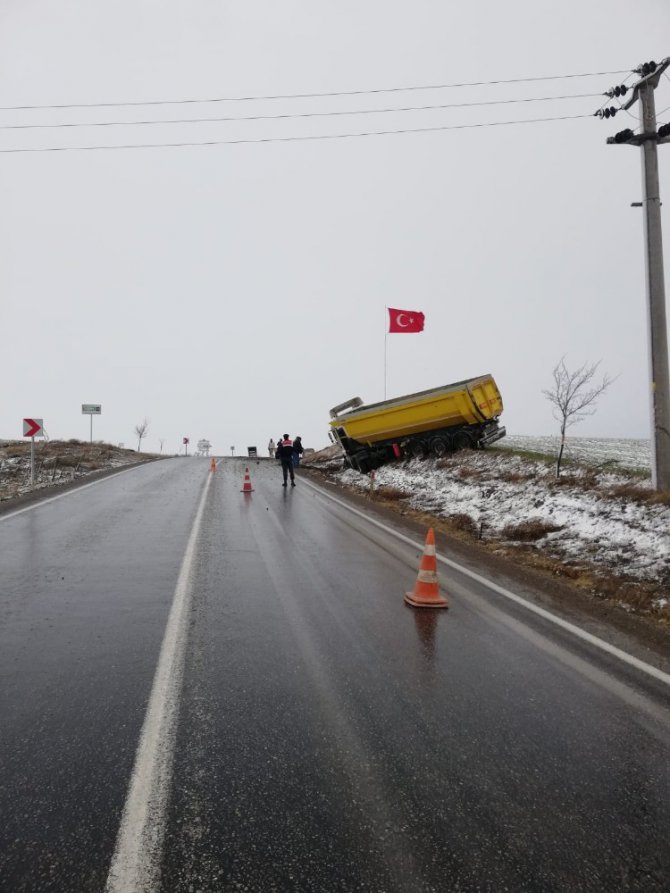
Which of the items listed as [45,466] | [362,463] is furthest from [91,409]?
[362,463]

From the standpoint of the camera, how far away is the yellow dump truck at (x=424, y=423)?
19.0m

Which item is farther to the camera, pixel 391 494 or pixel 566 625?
pixel 391 494

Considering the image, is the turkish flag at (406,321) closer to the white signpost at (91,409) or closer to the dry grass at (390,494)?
the dry grass at (390,494)

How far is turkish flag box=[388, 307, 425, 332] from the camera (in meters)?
20.7

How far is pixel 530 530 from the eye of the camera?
32.2 feet

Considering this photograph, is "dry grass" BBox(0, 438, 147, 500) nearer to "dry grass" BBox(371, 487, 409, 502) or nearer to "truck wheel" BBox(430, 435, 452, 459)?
"dry grass" BBox(371, 487, 409, 502)

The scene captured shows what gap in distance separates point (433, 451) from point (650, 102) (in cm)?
1234

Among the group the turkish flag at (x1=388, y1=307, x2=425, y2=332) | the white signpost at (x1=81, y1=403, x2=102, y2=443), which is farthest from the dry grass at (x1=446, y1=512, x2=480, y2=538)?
the white signpost at (x1=81, y1=403, x2=102, y2=443)

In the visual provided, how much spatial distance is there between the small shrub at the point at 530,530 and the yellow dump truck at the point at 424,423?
9095mm

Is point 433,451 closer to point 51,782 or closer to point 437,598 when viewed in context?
point 437,598

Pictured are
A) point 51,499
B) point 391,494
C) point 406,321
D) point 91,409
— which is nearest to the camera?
point 51,499

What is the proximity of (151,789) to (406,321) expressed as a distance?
65.5 feet

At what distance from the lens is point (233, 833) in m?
2.30

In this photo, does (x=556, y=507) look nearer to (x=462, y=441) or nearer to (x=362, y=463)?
(x=462, y=441)
